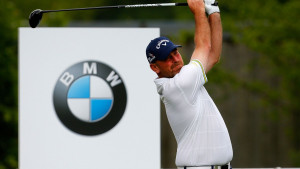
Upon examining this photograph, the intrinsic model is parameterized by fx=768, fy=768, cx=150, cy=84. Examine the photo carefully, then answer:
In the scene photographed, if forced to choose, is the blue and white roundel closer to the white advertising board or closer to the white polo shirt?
the white advertising board

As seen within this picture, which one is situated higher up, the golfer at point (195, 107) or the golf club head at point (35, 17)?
the golf club head at point (35, 17)

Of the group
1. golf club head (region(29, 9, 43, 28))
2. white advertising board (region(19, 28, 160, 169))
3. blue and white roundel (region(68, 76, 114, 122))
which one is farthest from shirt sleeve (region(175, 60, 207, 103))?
blue and white roundel (region(68, 76, 114, 122))

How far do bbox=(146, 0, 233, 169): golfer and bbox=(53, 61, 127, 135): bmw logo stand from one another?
202 cm

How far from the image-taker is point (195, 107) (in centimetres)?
463

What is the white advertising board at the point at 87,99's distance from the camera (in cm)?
667

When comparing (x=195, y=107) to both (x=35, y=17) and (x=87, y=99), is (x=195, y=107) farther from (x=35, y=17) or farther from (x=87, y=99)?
(x=87, y=99)

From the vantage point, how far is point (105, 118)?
6.77 m

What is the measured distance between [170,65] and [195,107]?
30cm

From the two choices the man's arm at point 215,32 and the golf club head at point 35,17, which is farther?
the golf club head at point 35,17

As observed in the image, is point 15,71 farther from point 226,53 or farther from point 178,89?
point 178,89

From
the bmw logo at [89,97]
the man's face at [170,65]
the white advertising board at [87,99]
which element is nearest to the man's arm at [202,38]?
the man's face at [170,65]

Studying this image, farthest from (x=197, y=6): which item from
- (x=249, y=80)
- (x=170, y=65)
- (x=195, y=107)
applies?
(x=249, y=80)

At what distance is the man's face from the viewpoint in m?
4.69

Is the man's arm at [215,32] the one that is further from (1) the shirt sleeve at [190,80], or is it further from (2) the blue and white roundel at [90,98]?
(2) the blue and white roundel at [90,98]
